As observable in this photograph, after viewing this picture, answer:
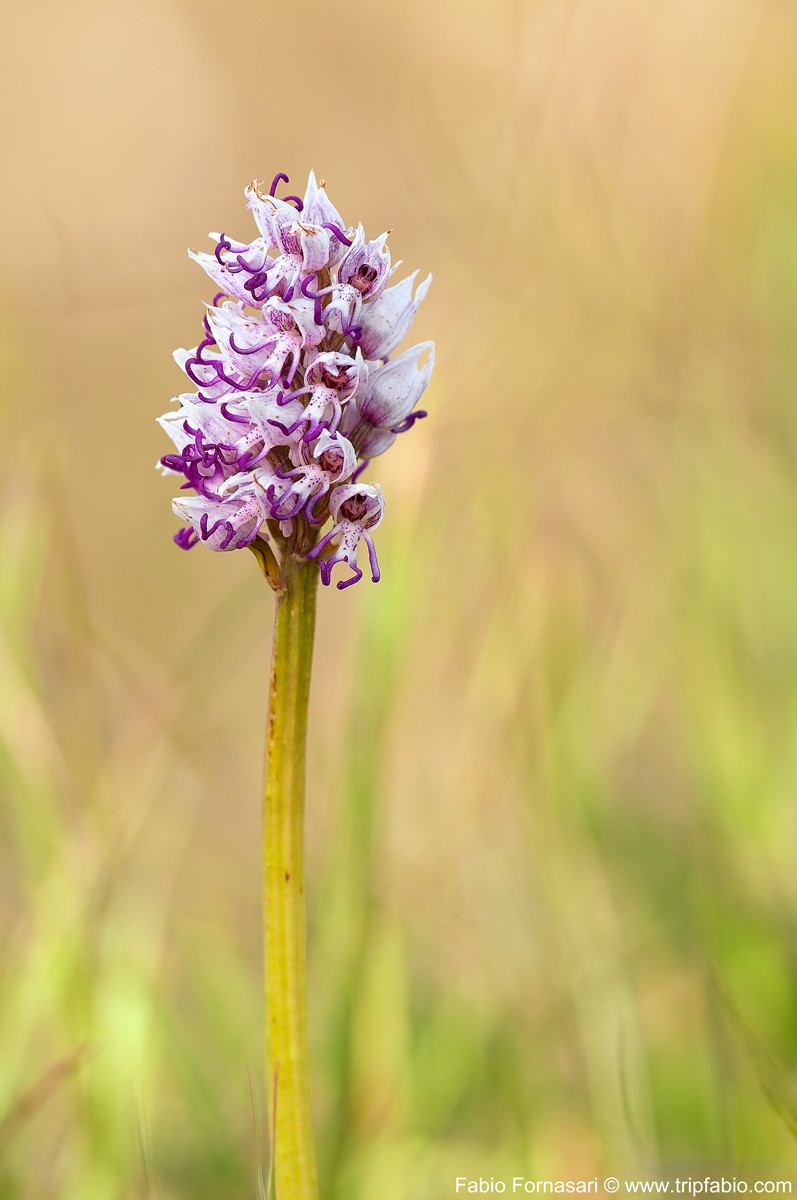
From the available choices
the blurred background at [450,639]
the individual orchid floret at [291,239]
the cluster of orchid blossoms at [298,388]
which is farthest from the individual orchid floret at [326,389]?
the blurred background at [450,639]

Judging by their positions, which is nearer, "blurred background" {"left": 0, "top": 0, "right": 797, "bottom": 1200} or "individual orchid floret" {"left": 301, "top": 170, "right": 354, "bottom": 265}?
"individual orchid floret" {"left": 301, "top": 170, "right": 354, "bottom": 265}

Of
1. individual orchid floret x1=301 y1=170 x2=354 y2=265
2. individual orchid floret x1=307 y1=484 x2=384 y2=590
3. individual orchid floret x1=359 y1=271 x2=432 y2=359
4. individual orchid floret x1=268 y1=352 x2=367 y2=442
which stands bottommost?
individual orchid floret x1=307 y1=484 x2=384 y2=590

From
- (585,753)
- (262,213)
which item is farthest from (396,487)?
(262,213)

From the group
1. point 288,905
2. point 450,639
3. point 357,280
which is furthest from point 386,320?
point 450,639

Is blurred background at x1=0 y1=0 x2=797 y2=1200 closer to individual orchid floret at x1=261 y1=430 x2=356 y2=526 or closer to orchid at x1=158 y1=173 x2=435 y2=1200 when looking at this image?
orchid at x1=158 y1=173 x2=435 y2=1200

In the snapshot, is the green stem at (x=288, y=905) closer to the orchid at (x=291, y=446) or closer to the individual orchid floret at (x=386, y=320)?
the orchid at (x=291, y=446)

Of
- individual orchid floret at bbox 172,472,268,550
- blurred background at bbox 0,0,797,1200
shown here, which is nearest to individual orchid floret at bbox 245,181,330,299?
individual orchid floret at bbox 172,472,268,550
